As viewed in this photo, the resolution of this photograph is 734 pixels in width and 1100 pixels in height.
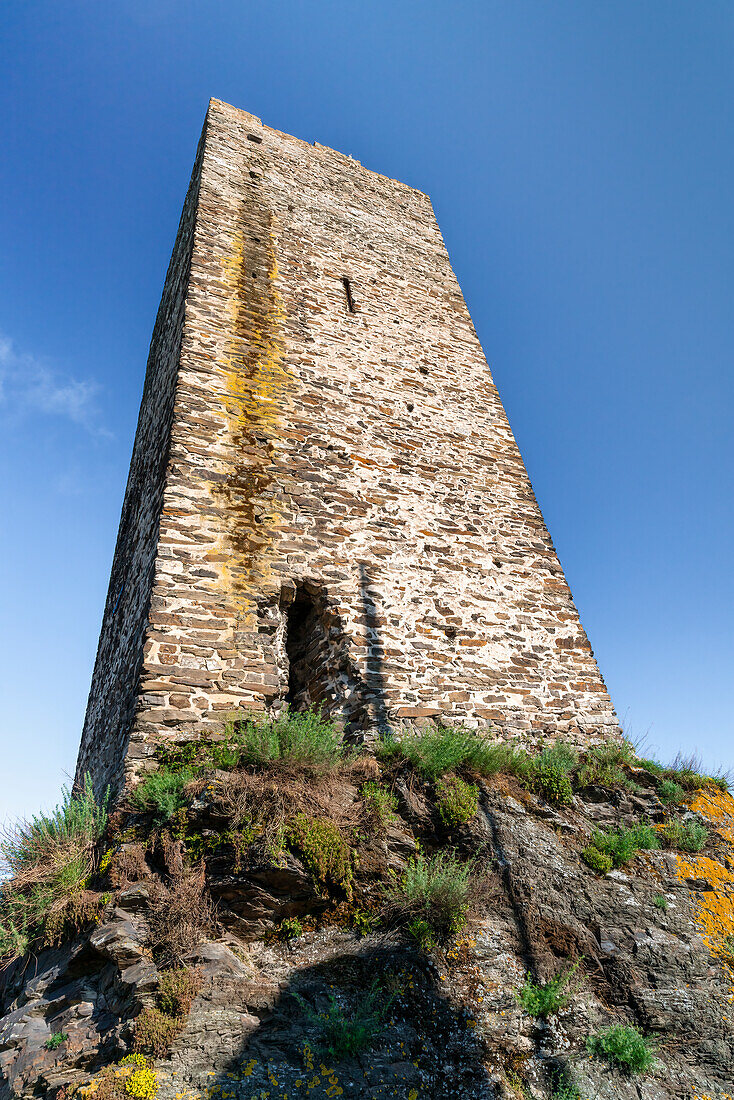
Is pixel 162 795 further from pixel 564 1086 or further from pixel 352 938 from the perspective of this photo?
pixel 564 1086

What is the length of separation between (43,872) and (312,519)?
3.73m

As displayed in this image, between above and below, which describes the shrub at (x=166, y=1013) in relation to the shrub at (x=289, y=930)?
below

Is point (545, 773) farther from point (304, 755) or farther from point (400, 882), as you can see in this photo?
point (304, 755)

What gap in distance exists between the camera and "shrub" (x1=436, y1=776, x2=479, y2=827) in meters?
4.72

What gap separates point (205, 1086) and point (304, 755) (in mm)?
2009

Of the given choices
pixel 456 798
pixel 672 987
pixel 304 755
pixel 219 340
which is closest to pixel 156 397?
pixel 219 340

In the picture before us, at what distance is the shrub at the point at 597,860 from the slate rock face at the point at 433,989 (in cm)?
7

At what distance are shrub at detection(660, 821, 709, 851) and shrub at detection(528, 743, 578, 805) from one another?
85 cm

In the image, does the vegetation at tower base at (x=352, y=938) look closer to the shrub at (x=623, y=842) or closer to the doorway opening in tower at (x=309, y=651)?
the shrub at (x=623, y=842)

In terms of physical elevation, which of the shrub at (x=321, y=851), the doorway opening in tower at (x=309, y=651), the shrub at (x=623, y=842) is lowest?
the shrub at (x=321, y=851)

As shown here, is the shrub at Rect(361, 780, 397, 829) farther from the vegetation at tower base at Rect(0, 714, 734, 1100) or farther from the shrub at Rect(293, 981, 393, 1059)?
the shrub at Rect(293, 981, 393, 1059)

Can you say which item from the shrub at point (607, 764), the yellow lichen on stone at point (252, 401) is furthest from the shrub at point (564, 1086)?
the yellow lichen on stone at point (252, 401)

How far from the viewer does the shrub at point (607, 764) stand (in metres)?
5.81

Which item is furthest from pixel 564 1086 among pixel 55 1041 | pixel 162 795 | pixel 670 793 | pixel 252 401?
pixel 252 401
